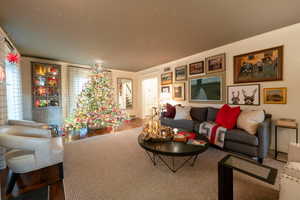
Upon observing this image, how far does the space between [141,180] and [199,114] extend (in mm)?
2546

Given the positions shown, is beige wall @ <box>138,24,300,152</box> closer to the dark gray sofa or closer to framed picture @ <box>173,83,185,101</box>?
the dark gray sofa

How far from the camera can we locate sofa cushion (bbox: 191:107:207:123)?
3.59 metres

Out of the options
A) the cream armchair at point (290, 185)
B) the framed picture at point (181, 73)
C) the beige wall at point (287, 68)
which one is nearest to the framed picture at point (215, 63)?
the beige wall at point (287, 68)

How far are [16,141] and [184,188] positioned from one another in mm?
2183

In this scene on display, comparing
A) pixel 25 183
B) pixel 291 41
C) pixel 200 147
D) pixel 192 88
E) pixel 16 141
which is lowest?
pixel 25 183

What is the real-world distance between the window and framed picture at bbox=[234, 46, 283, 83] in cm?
565

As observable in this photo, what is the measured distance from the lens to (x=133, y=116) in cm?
658

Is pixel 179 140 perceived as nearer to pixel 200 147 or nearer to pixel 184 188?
pixel 200 147

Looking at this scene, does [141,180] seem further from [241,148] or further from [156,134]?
[241,148]

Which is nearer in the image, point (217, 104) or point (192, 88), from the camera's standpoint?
point (217, 104)

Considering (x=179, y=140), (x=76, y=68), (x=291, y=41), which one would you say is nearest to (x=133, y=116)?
(x=76, y=68)

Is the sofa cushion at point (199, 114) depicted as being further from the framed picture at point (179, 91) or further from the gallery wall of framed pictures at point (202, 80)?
the framed picture at point (179, 91)

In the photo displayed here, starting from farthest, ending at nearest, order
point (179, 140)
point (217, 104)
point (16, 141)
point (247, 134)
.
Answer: point (217, 104) → point (247, 134) → point (179, 140) → point (16, 141)

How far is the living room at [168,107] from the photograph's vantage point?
1.61 m
